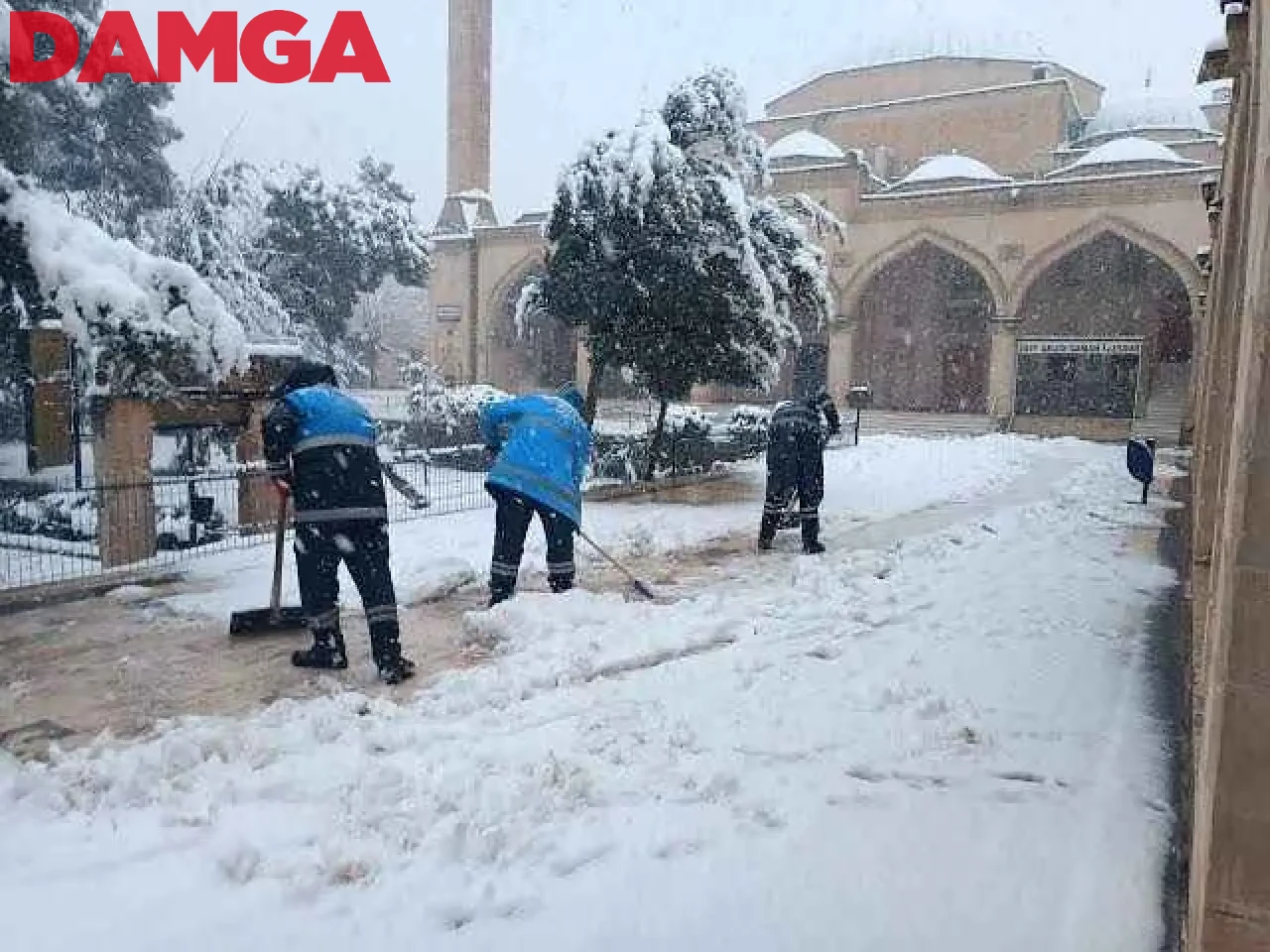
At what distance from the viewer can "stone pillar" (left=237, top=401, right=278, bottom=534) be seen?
8.09 metres

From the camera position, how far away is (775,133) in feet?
124

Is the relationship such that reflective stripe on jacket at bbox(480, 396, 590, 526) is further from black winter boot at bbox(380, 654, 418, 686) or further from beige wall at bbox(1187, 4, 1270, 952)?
beige wall at bbox(1187, 4, 1270, 952)

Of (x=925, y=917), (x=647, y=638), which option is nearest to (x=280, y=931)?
(x=925, y=917)

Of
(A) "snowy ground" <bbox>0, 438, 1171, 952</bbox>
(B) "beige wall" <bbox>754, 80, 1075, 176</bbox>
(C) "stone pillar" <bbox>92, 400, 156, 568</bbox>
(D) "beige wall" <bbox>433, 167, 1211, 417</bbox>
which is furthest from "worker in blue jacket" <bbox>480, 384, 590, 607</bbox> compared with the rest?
(B) "beige wall" <bbox>754, 80, 1075, 176</bbox>

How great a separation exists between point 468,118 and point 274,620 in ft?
108

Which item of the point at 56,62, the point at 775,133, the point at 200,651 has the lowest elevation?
the point at 200,651

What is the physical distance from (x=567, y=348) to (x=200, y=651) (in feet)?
110

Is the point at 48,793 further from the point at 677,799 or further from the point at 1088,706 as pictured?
the point at 1088,706

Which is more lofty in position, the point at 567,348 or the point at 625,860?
the point at 567,348

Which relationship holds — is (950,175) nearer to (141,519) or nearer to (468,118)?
(468,118)

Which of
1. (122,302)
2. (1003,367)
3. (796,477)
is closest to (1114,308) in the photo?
(1003,367)

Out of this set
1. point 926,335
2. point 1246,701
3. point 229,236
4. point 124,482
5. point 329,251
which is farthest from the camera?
point 926,335

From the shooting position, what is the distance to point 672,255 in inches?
423

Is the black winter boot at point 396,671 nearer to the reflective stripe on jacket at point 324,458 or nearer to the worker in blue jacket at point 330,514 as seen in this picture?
the worker in blue jacket at point 330,514
